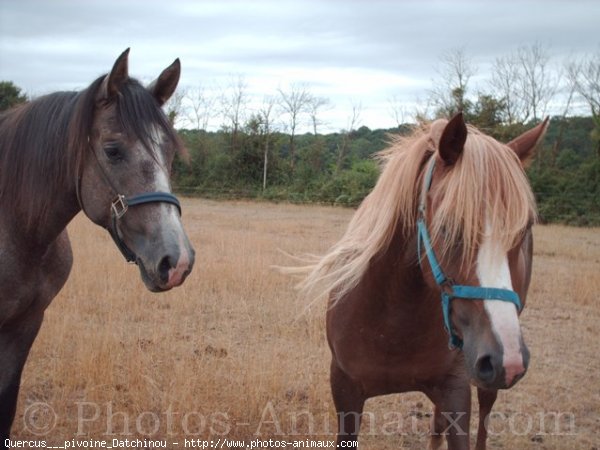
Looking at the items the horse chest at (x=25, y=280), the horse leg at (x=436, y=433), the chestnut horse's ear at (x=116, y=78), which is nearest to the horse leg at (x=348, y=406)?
the horse leg at (x=436, y=433)

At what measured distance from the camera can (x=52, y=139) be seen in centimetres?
241

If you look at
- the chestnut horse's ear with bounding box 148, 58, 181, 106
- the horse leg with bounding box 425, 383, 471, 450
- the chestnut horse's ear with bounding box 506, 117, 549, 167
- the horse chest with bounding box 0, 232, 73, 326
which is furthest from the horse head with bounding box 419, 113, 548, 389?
the horse chest with bounding box 0, 232, 73, 326

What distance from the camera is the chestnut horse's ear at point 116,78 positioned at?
7.10 feet

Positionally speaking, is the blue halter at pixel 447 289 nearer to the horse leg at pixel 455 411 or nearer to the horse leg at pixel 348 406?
the horse leg at pixel 455 411

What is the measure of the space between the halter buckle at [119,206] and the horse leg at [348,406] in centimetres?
144

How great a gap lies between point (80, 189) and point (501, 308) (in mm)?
1826

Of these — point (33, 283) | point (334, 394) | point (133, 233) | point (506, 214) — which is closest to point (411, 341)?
point (334, 394)

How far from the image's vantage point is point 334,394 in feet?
9.20

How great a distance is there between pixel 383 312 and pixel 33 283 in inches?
69.8

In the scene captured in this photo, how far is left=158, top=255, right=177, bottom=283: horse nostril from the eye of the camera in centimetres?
196

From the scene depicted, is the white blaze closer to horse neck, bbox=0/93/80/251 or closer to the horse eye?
the horse eye

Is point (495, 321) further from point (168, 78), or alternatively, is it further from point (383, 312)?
point (168, 78)

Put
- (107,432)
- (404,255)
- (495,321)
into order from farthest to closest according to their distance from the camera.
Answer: (107,432)
(404,255)
(495,321)

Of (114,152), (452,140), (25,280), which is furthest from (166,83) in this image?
(452,140)
